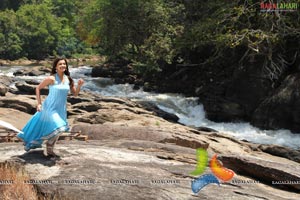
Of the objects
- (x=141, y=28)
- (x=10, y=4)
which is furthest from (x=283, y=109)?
(x=10, y=4)

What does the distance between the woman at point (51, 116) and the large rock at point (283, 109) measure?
1230cm

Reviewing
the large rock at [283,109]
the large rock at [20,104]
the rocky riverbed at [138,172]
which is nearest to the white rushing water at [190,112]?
the large rock at [283,109]

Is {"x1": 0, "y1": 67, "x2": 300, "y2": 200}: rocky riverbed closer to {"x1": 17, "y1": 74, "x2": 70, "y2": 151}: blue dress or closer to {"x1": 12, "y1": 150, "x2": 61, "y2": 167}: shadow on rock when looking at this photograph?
{"x1": 12, "y1": 150, "x2": 61, "y2": 167}: shadow on rock

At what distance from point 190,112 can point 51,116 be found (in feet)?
48.3

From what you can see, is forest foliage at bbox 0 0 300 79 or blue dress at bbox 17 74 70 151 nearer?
blue dress at bbox 17 74 70 151

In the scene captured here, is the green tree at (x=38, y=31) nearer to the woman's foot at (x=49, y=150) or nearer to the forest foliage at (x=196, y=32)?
the forest foliage at (x=196, y=32)

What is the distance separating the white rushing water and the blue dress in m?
10.9

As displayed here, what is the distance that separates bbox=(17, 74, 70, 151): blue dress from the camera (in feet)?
17.0

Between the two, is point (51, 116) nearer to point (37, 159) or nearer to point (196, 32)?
point (37, 159)

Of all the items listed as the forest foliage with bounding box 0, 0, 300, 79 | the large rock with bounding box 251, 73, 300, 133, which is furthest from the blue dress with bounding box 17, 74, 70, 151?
the large rock with bounding box 251, 73, 300, 133

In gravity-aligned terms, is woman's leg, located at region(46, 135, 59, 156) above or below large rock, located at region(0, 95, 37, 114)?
above

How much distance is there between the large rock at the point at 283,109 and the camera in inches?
606

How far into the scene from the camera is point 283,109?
15.7 m

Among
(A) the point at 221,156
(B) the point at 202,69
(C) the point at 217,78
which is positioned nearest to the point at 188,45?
(C) the point at 217,78
